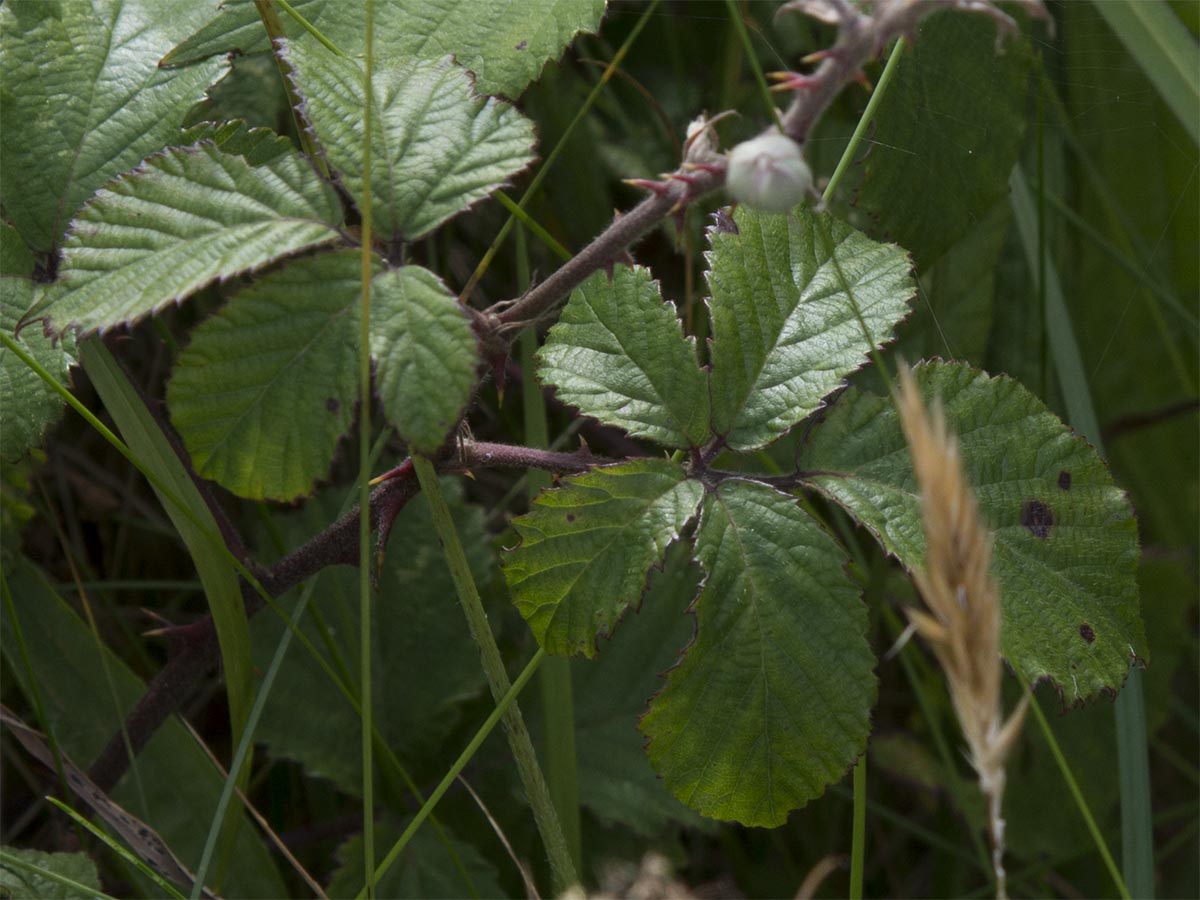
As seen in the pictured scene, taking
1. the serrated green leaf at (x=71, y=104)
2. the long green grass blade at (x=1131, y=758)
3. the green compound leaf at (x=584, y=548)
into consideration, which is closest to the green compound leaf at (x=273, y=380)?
the green compound leaf at (x=584, y=548)

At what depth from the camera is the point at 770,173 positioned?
749 mm

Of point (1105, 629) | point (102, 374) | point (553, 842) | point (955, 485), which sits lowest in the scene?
point (553, 842)

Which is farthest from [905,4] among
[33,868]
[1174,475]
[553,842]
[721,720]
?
[1174,475]

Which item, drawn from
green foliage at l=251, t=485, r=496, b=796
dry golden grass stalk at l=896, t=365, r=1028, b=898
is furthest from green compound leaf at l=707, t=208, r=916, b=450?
green foliage at l=251, t=485, r=496, b=796

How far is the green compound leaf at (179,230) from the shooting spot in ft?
3.10

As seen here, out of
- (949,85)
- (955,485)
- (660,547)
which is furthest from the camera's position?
(949,85)

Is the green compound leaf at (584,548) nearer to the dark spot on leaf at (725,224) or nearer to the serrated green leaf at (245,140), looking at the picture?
the dark spot on leaf at (725,224)

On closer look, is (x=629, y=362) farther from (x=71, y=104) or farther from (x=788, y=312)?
(x=71, y=104)

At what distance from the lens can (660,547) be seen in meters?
1.08

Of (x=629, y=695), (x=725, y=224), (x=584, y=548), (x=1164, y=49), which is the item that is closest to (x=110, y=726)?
(x=629, y=695)

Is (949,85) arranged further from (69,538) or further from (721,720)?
(69,538)

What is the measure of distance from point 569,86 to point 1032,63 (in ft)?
2.93

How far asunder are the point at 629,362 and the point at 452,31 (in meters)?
0.46

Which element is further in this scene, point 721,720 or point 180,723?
point 180,723
